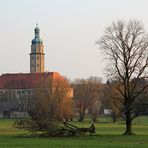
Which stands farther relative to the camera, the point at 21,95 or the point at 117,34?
the point at 21,95

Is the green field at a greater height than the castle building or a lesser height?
lesser

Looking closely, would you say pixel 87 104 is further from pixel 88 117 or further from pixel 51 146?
pixel 51 146

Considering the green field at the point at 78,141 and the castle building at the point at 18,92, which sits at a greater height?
the castle building at the point at 18,92

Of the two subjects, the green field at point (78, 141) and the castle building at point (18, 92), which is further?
the castle building at point (18, 92)

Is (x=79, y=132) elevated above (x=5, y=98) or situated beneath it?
situated beneath

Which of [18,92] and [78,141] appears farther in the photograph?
[18,92]

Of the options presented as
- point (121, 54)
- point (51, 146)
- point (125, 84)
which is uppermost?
point (121, 54)

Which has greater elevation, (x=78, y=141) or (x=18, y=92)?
(x=18, y=92)

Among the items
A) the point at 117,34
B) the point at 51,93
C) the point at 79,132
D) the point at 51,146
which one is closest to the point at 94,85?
the point at 51,93

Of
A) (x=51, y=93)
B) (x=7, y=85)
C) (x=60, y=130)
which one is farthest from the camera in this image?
(x=7, y=85)

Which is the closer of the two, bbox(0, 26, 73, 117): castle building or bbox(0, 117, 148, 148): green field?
bbox(0, 117, 148, 148): green field

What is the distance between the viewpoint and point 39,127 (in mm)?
46094

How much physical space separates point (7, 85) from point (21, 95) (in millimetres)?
22505

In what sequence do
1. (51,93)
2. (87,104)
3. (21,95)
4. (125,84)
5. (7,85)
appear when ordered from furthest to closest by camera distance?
(7,85) < (21,95) < (87,104) < (51,93) < (125,84)
